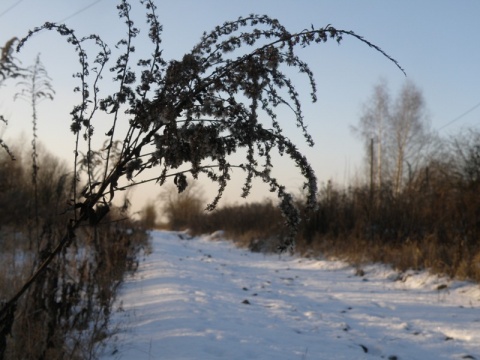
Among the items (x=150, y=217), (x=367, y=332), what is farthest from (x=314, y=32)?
(x=150, y=217)

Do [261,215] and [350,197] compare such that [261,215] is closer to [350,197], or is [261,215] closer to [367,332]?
[350,197]

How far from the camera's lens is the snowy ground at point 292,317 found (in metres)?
3.64

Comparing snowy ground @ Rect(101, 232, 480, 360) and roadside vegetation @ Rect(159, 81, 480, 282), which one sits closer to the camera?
snowy ground @ Rect(101, 232, 480, 360)

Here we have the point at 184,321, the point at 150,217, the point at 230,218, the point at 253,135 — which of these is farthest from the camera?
the point at 150,217

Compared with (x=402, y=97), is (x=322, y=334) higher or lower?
lower

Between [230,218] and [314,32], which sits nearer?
[314,32]

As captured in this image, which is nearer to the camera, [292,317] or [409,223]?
[292,317]

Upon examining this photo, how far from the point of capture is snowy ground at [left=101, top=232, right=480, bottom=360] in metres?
3.64

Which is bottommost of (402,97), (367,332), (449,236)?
(367,332)

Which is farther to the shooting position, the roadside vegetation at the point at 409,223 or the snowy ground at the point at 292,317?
the roadside vegetation at the point at 409,223

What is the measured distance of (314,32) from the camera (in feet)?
5.28

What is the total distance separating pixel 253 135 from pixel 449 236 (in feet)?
29.2

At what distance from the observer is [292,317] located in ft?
16.6

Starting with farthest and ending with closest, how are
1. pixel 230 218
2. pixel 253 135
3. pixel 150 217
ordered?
pixel 150 217 → pixel 230 218 → pixel 253 135
